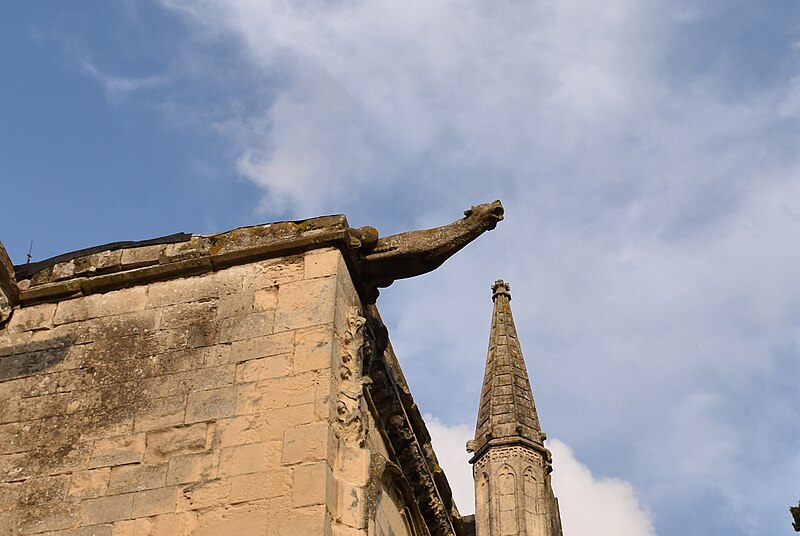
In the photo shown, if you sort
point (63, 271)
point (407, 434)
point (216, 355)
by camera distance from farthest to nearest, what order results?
point (407, 434), point (63, 271), point (216, 355)

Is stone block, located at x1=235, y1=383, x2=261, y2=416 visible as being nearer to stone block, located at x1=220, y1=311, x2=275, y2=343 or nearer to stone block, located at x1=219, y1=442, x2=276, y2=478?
stone block, located at x1=219, y1=442, x2=276, y2=478

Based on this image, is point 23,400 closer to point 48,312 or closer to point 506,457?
point 48,312

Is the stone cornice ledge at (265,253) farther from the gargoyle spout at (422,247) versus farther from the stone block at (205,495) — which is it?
the stone block at (205,495)

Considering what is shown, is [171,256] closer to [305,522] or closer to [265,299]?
[265,299]

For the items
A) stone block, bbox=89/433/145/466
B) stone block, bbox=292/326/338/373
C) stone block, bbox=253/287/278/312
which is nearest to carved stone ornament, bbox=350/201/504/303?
stone block, bbox=253/287/278/312

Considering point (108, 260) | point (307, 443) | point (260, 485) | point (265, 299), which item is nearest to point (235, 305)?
point (265, 299)

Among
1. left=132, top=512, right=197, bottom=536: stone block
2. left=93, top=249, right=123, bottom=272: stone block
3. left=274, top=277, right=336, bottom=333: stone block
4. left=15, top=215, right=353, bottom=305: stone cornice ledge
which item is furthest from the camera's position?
left=93, top=249, right=123, bottom=272: stone block

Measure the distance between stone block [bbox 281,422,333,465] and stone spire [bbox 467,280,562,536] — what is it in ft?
22.3

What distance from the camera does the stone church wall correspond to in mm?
5793

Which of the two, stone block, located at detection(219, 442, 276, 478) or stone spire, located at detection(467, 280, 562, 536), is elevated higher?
stone spire, located at detection(467, 280, 562, 536)

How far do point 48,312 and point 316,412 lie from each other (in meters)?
1.98

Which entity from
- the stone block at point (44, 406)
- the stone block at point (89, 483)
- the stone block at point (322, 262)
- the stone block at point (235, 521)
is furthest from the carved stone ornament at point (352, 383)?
the stone block at point (44, 406)

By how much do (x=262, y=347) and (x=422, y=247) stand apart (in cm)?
116

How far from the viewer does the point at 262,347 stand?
6.31 m
